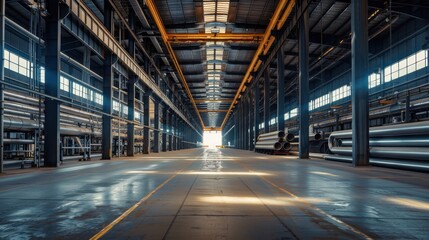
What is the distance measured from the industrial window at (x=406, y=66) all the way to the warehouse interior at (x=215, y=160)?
5.4 inches

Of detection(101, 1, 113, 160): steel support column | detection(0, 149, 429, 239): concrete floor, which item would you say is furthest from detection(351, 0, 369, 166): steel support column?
detection(101, 1, 113, 160): steel support column

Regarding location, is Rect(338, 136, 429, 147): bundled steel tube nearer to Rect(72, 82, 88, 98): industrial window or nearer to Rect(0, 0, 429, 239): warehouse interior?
Rect(0, 0, 429, 239): warehouse interior

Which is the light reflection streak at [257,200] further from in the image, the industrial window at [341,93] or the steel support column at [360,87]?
the industrial window at [341,93]

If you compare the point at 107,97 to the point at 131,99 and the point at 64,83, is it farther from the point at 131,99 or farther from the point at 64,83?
the point at 64,83

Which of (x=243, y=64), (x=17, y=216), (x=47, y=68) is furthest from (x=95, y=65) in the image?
(x=17, y=216)

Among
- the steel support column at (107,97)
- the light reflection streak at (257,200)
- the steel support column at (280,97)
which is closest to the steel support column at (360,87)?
the light reflection streak at (257,200)

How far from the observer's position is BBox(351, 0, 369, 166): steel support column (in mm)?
15945

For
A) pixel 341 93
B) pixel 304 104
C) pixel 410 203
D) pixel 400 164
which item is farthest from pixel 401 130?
pixel 341 93

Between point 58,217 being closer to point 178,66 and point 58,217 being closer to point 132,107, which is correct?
point 132,107

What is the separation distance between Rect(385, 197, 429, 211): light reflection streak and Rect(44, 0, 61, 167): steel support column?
43.4 ft

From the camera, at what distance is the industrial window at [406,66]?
26375 millimetres

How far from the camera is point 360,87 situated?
16312mm

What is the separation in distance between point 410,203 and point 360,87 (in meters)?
10.3

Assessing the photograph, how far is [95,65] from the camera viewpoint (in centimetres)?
3638
